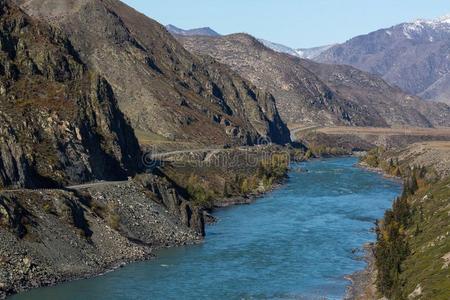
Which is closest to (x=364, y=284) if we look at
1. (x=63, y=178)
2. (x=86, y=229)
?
(x=86, y=229)

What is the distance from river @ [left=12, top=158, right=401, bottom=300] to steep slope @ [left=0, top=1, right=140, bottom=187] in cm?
1755

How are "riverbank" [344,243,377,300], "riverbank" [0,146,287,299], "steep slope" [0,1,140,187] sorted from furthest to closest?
"steep slope" [0,1,140,187], "riverbank" [0,146,287,299], "riverbank" [344,243,377,300]

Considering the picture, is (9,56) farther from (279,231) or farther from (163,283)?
(163,283)

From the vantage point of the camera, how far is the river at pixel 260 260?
7306 centimetres

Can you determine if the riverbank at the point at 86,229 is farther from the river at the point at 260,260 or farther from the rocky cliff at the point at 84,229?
the river at the point at 260,260

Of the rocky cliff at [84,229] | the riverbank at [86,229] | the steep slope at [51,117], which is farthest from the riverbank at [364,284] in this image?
the steep slope at [51,117]

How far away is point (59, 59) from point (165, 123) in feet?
247

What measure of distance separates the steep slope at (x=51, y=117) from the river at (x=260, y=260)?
17.5 meters

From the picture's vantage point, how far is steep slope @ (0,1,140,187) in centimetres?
9694

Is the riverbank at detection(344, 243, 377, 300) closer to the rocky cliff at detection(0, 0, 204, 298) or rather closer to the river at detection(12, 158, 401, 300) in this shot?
the river at detection(12, 158, 401, 300)

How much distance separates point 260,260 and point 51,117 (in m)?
34.9

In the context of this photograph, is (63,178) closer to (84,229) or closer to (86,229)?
(86,229)

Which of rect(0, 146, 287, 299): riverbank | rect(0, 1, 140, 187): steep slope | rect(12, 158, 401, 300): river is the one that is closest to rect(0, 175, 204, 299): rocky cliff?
rect(0, 146, 287, 299): riverbank

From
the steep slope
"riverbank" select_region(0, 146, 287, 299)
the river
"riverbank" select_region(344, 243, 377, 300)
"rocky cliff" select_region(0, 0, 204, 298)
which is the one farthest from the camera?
the steep slope
